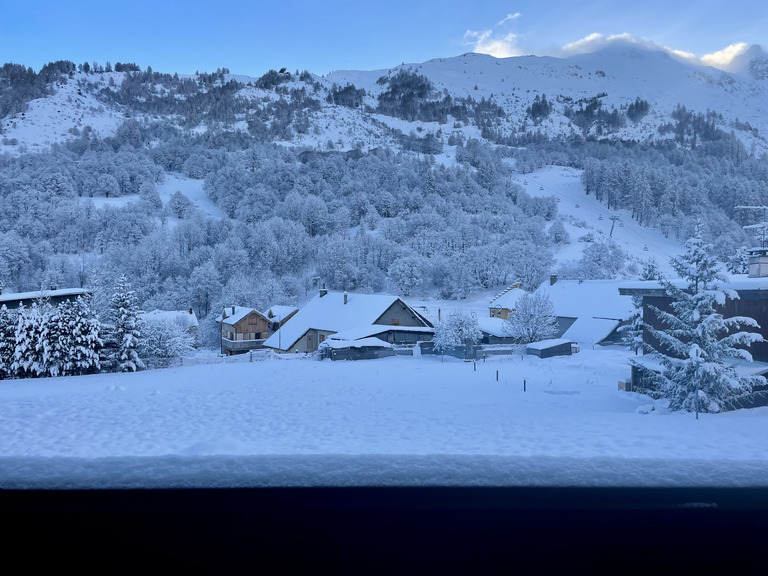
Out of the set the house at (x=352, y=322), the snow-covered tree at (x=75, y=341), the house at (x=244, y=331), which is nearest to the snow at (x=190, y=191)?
the house at (x=244, y=331)

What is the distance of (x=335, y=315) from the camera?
40.6 meters

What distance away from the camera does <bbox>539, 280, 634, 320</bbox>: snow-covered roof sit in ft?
129

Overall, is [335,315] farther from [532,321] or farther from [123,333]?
[123,333]

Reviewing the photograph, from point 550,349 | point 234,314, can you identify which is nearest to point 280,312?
point 234,314

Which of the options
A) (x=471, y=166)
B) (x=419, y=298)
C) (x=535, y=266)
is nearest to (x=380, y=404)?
(x=419, y=298)

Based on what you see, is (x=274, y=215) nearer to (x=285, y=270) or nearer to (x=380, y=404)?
(x=285, y=270)

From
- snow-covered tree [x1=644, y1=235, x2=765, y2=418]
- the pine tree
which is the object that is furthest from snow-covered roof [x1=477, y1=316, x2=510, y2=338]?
the pine tree

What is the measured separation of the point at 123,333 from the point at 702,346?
934 inches

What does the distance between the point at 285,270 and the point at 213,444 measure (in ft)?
221

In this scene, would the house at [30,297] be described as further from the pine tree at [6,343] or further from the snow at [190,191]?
the snow at [190,191]

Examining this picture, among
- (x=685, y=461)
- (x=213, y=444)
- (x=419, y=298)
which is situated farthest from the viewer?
(x=419, y=298)

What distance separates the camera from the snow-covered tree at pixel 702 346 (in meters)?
10.7

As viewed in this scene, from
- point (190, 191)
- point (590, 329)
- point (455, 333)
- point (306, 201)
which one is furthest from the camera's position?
point (190, 191)

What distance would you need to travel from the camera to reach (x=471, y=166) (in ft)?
445
